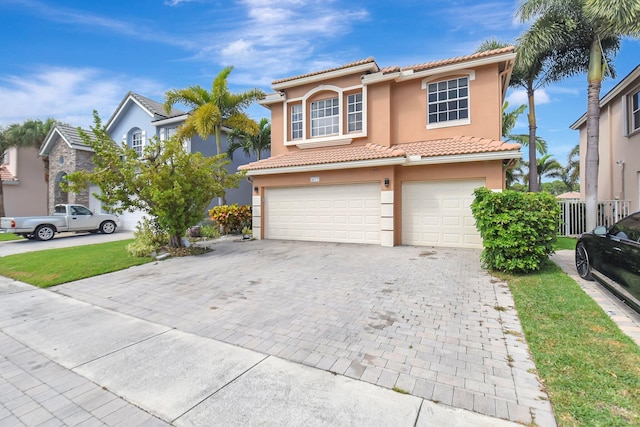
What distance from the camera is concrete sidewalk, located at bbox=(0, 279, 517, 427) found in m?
2.49

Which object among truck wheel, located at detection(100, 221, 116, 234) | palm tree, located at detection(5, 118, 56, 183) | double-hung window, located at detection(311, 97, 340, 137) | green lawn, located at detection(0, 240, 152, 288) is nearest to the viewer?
green lawn, located at detection(0, 240, 152, 288)

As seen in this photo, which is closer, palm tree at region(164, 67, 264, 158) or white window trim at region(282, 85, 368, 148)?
white window trim at region(282, 85, 368, 148)

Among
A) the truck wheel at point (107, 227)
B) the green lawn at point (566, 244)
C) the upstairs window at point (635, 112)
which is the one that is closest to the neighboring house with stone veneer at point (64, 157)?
the truck wheel at point (107, 227)

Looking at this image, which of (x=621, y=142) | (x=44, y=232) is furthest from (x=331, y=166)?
(x=44, y=232)

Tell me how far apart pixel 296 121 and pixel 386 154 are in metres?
5.45

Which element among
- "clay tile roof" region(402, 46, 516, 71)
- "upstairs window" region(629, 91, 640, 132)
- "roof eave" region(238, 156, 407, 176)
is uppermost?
"clay tile roof" region(402, 46, 516, 71)

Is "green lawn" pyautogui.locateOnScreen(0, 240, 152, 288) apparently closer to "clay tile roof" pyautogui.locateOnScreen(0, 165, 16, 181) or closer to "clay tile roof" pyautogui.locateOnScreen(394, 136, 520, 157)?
"clay tile roof" pyautogui.locateOnScreen(394, 136, 520, 157)

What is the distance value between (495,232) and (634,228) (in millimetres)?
2158

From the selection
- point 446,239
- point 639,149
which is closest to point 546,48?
point 639,149

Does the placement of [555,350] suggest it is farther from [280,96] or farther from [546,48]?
[546,48]

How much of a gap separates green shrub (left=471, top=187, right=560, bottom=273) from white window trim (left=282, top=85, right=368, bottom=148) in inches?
268

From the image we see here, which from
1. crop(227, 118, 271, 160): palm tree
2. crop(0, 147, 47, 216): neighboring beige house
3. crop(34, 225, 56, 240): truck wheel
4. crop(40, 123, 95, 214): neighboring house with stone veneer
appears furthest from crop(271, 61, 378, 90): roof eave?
crop(0, 147, 47, 216): neighboring beige house

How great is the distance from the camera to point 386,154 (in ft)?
34.2

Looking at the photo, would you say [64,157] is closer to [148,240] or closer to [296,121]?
[148,240]
